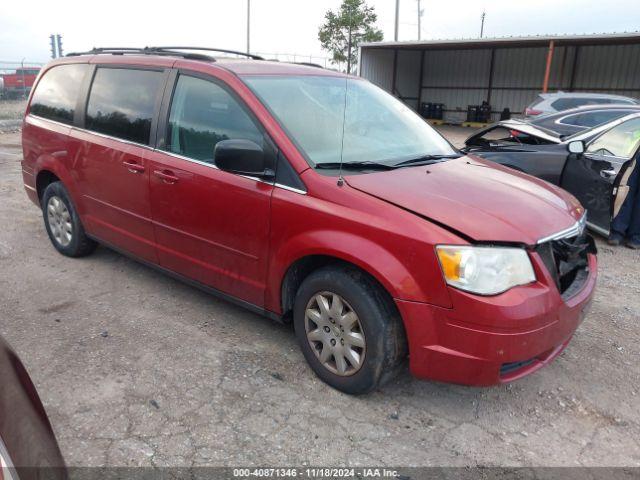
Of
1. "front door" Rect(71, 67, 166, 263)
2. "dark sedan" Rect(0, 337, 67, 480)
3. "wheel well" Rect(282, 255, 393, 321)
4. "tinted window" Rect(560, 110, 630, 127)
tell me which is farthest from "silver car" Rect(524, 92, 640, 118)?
"dark sedan" Rect(0, 337, 67, 480)

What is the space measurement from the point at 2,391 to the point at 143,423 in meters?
1.45

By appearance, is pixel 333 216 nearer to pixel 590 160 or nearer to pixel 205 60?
pixel 205 60

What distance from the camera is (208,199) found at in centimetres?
338

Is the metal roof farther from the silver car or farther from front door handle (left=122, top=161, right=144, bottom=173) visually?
front door handle (left=122, top=161, right=144, bottom=173)

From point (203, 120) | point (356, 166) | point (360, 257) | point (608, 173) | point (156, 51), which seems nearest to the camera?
point (360, 257)

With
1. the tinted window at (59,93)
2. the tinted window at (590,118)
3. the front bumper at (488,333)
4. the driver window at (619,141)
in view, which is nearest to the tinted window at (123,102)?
the tinted window at (59,93)

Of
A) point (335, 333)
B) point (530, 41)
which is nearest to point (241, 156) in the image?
point (335, 333)

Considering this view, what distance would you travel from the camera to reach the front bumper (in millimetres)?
2457

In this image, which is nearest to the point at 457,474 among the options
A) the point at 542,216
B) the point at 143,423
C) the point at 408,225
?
the point at 408,225

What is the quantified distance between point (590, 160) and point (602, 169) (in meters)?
0.19

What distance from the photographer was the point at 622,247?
19.3ft

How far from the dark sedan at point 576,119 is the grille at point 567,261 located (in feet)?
15.1

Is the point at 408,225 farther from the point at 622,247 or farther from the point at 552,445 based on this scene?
the point at 622,247

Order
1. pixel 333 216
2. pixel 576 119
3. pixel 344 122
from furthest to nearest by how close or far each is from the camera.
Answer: pixel 576 119 → pixel 344 122 → pixel 333 216
